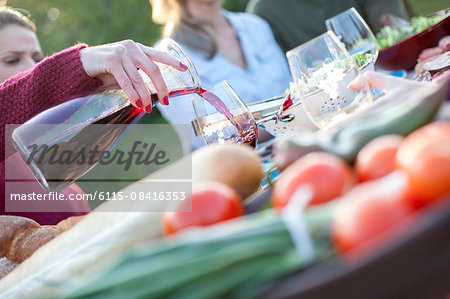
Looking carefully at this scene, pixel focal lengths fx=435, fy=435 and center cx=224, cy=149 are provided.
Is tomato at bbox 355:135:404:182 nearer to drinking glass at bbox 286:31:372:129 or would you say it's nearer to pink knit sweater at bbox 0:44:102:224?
drinking glass at bbox 286:31:372:129

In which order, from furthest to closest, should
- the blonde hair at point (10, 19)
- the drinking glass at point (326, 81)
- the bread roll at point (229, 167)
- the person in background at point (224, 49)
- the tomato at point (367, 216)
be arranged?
the person in background at point (224, 49) → the blonde hair at point (10, 19) → the drinking glass at point (326, 81) → the bread roll at point (229, 167) → the tomato at point (367, 216)

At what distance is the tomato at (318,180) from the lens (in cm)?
30

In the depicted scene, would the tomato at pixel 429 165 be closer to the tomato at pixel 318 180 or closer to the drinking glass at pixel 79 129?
the tomato at pixel 318 180

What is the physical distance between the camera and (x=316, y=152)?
13.5 inches

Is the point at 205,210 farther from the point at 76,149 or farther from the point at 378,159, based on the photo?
the point at 76,149

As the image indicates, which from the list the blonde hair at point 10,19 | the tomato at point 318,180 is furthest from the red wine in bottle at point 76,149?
the blonde hair at point 10,19

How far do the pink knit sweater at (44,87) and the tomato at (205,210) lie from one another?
1.70 feet

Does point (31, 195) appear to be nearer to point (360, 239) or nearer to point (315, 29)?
point (360, 239)

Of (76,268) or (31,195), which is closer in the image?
(76,268)

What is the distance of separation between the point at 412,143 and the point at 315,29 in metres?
2.28

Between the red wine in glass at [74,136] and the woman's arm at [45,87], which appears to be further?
the woman's arm at [45,87]


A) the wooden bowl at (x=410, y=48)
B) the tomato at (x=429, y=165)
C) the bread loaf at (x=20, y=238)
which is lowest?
the bread loaf at (x=20, y=238)

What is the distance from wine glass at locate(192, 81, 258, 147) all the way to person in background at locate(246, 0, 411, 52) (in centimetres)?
173

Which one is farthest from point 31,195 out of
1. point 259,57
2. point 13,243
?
point 259,57
